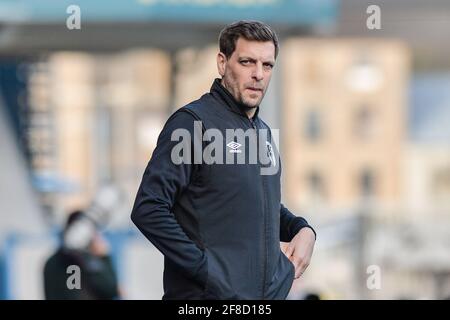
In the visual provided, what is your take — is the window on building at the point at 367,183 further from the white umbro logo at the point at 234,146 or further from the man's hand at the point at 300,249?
the white umbro logo at the point at 234,146

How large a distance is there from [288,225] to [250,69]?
0.49 metres

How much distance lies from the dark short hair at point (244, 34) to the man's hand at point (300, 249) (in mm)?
535

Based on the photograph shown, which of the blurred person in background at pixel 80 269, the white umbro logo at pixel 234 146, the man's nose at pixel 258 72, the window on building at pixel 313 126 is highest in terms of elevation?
the man's nose at pixel 258 72

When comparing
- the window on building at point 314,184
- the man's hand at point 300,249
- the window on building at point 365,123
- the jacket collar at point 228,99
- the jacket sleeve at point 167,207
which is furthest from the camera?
the window on building at point 365,123

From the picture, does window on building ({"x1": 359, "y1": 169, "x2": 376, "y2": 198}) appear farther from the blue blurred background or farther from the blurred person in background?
the blurred person in background

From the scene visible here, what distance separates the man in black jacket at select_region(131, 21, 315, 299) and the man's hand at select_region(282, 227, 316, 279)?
0.35ft

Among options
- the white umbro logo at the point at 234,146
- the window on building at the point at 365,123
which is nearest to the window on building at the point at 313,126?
the window on building at the point at 365,123

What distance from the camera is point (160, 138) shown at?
3312 mm

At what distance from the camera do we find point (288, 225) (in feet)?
11.8

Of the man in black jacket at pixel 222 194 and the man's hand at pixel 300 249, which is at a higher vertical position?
the man in black jacket at pixel 222 194

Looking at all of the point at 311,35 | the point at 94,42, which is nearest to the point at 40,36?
the point at 94,42

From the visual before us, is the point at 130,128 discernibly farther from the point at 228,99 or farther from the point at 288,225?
the point at 228,99

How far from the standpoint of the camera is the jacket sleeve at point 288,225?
3580mm

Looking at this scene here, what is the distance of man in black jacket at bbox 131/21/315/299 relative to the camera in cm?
327
